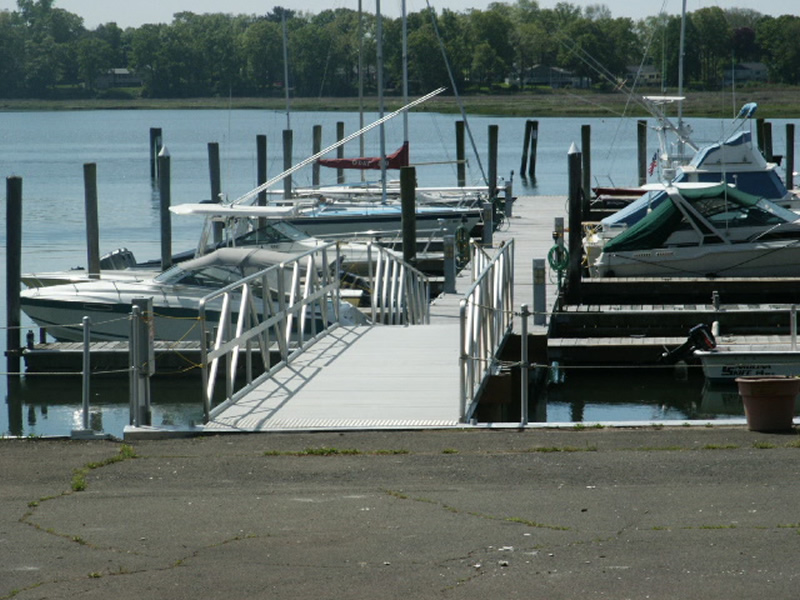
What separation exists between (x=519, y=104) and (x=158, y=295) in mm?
114709

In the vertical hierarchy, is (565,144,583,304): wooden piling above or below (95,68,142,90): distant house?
below

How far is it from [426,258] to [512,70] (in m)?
122

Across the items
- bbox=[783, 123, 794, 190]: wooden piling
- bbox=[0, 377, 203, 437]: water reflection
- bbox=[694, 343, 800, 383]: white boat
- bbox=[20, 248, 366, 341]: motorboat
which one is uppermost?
bbox=[783, 123, 794, 190]: wooden piling

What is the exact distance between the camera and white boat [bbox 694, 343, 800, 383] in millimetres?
15930

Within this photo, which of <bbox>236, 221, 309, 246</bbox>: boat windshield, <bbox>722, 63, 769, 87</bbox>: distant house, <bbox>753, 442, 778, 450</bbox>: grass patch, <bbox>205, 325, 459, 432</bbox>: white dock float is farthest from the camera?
<bbox>722, 63, 769, 87</bbox>: distant house

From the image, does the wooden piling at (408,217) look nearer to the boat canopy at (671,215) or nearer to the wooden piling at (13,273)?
the boat canopy at (671,215)

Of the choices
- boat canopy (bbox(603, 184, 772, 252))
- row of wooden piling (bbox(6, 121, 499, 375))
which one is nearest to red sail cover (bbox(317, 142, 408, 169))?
row of wooden piling (bbox(6, 121, 499, 375))

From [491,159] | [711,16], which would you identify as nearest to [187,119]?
[711,16]

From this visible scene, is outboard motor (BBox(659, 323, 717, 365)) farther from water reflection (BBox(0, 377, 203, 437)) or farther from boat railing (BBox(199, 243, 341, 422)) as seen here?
water reflection (BBox(0, 377, 203, 437))

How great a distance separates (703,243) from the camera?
73.1 feet

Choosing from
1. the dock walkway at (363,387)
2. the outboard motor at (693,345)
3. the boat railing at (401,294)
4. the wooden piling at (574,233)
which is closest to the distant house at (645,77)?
the wooden piling at (574,233)

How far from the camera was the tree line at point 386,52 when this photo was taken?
294 ft

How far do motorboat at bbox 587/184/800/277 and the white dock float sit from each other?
810 centimetres

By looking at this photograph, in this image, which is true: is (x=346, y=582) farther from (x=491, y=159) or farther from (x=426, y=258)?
(x=491, y=159)
